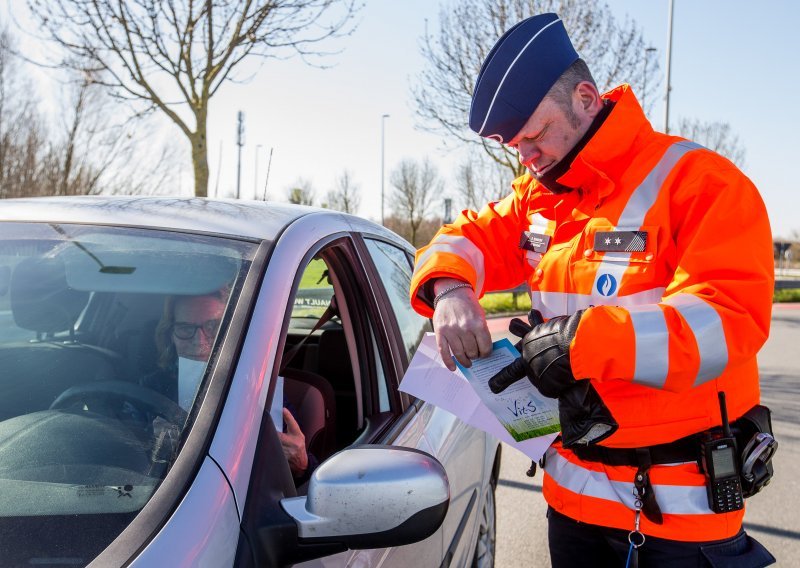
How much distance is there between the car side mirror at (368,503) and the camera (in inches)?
48.4

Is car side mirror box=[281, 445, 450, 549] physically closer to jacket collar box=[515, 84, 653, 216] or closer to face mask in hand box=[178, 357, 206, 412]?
face mask in hand box=[178, 357, 206, 412]

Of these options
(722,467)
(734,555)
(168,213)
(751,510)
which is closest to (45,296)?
(168,213)

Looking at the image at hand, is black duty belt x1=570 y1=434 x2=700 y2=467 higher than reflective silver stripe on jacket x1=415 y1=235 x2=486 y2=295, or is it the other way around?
reflective silver stripe on jacket x1=415 y1=235 x2=486 y2=295

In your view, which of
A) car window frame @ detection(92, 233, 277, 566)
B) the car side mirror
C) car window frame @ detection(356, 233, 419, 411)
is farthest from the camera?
car window frame @ detection(356, 233, 419, 411)

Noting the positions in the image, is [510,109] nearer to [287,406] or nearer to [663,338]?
[663,338]

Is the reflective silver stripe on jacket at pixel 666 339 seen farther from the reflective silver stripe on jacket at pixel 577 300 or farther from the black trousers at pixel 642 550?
the black trousers at pixel 642 550

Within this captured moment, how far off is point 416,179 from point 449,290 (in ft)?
101

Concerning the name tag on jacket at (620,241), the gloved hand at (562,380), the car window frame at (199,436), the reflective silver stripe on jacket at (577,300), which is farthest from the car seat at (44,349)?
the name tag on jacket at (620,241)

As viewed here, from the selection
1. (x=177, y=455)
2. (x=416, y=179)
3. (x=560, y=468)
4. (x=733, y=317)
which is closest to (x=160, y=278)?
(x=177, y=455)

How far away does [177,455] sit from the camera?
1289 millimetres

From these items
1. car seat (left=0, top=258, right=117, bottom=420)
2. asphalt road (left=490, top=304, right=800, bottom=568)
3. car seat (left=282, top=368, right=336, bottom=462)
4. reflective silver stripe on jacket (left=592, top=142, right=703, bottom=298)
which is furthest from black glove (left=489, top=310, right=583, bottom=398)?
asphalt road (left=490, top=304, right=800, bottom=568)

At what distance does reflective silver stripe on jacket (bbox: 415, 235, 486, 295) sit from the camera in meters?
1.86

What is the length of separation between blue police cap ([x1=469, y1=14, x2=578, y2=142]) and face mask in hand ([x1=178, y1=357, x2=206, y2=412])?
0.91 metres

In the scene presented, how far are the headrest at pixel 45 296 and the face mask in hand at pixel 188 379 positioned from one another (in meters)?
0.46
